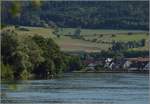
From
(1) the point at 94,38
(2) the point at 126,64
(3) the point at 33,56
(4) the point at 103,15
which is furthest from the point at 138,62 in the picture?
(3) the point at 33,56

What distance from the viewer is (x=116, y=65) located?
7831 centimetres

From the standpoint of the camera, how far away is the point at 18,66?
1563 inches

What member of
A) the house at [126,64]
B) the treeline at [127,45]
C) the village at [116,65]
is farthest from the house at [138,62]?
the treeline at [127,45]

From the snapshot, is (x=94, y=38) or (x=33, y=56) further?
(x=94, y=38)

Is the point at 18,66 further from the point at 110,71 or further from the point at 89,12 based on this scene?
the point at 89,12

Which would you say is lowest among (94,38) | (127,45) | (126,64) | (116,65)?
(116,65)

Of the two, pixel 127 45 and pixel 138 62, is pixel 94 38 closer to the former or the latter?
pixel 127 45

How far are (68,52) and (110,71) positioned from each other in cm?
531

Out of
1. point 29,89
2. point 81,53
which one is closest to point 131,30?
point 81,53

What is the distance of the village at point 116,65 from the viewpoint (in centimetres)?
7524

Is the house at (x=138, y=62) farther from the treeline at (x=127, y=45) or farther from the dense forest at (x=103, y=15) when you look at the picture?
the dense forest at (x=103, y=15)

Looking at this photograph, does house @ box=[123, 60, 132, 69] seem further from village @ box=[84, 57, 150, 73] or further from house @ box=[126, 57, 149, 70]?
house @ box=[126, 57, 149, 70]

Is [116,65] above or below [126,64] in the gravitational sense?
below

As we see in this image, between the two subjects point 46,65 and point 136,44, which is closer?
point 46,65
